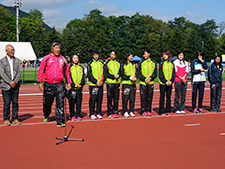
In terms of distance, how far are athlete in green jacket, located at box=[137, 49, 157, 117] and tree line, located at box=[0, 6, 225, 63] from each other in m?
57.5

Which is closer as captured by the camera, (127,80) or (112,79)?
(112,79)

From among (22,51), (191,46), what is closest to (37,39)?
(191,46)

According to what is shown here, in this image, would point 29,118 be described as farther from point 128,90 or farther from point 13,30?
point 13,30

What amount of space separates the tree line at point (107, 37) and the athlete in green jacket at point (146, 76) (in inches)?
2264

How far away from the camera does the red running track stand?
14.8 ft

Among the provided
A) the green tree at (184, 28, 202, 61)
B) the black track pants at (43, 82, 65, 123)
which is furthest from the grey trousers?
the green tree at (184, 28, 202, 61)

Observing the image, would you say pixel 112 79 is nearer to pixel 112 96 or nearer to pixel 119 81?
pixel 119 81

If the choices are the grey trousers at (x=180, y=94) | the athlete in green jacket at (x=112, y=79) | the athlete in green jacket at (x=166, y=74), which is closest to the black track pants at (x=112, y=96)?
the athlete in green jacket at (x=112, y=79)

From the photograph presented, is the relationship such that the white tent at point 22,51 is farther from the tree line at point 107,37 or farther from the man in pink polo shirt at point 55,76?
the tree line at point 107,37

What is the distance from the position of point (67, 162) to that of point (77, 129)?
2341mm

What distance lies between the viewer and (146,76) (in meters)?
8.30

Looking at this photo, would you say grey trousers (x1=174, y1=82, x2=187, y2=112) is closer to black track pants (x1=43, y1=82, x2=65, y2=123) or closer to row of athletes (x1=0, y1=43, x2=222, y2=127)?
row of athletes (x1=0, y1=43, x2=222, y2=127)

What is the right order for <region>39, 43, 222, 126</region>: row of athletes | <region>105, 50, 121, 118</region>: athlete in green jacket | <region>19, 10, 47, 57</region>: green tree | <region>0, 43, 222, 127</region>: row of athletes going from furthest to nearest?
<region>19, 10, 47, 57</region>: green tree, <region>105, 50, 121, 118</region>: athlete in green jacket, <region>39, 43, 222, 126</region>: row of athletes, <region>0, 43, 222, 127</region>: row of athletes

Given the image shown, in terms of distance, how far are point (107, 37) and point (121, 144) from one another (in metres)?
81.7
